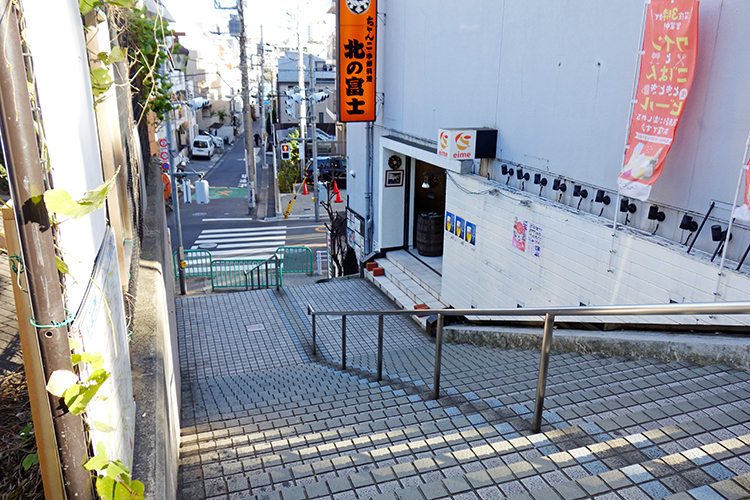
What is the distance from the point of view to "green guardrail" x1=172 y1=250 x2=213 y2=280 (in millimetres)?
18219

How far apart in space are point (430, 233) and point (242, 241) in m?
11.9

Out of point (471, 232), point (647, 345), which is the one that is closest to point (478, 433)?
point (647, 345)

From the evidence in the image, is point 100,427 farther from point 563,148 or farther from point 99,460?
point 563,148

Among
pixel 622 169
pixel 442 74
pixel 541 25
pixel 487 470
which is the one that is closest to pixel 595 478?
pixel 487 470

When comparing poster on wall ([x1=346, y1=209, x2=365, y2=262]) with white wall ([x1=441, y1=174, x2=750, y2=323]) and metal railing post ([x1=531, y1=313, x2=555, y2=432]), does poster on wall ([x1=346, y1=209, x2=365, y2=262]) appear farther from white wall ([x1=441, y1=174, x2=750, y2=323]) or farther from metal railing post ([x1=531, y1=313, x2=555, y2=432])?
metal railing post ([x1=531, y1=313, x2=555, y2=432])

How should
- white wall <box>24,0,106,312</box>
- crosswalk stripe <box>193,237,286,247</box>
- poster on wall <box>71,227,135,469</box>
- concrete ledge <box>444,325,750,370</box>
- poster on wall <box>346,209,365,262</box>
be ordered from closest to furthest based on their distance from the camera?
white wall <box>24,0,106,312</box>
poster on wall <box>71,227,135,469</box>
concrete ledge <box>444,325,750,370</box>
poster on wall <box>346,209,365,262</box>
crosswalk stripe <box>193,237,286,247</box>

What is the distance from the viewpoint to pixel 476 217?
1032 centimetres

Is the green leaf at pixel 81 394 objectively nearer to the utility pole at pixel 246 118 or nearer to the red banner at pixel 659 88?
the red banner at pixel 659 88

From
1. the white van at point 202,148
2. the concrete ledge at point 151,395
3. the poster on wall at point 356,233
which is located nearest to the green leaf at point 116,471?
the concrete ledge at point 151,395

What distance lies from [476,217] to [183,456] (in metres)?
7.08

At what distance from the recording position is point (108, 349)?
2.28m

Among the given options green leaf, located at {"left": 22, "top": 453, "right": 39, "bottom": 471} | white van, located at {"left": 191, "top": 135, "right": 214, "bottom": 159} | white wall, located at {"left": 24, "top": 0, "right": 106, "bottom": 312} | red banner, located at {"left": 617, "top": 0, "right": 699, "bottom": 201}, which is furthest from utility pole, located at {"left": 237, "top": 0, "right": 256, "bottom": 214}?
green leaf, located at {"left": 22, "top": 453, "right": 39, "bottom": 471}

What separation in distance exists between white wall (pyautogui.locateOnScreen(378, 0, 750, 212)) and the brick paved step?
137 inches

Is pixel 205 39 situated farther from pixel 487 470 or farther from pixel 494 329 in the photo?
pixel 487 470
